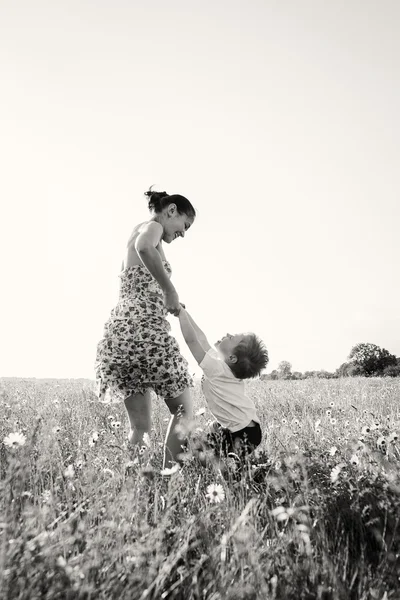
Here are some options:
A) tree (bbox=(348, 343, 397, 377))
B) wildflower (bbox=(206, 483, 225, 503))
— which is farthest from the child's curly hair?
tree (bbox=(348, 343, 397, 377))

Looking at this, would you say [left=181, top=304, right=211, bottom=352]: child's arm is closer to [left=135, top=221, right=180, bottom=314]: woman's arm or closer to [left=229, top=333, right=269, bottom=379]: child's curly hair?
[left=229, top=333, right=269, bottom=379]: child's curly hair

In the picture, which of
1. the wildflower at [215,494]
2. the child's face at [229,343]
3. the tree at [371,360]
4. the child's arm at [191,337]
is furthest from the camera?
the tree at [371,360]

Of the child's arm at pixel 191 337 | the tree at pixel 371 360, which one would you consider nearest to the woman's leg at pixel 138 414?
the child's arm at pixel 191 337

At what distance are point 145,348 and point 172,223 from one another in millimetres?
1024

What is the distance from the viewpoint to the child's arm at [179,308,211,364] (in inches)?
151

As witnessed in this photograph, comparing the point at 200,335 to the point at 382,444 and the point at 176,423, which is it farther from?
the point at 382,444

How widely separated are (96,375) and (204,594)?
217cm

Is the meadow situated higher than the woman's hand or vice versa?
the woman's hand

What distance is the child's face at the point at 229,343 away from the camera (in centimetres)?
411

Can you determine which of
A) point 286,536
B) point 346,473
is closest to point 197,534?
point 286,536

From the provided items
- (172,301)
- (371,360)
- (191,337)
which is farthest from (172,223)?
(371,360)

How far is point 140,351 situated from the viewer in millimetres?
3555

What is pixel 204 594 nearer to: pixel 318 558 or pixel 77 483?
pixel 318 558

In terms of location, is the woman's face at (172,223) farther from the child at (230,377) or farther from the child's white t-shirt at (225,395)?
the child's white t-shirt at (225,395)
